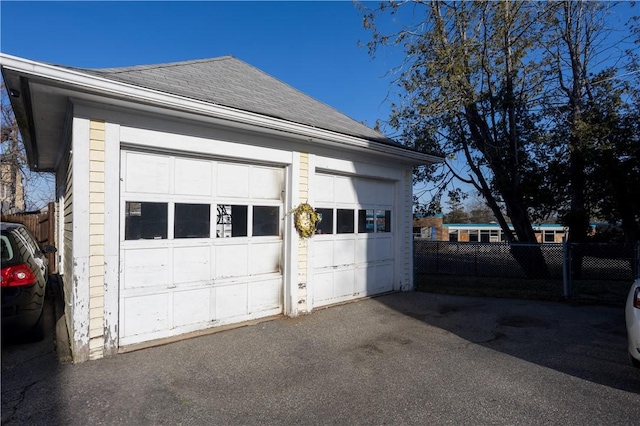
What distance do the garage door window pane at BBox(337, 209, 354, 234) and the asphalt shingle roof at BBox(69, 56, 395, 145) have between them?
1.42 m

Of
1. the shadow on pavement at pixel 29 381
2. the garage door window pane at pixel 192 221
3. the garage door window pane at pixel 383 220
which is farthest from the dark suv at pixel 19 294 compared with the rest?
the garage door window pane at pixel 383 220

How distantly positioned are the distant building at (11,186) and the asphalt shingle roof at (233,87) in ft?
53.7

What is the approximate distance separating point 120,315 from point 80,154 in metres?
1.90

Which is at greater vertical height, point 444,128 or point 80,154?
point 444,128

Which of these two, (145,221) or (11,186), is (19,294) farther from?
(11,186)

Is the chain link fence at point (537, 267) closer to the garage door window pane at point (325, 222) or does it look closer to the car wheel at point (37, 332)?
the garage door window pane at point (325, 222)

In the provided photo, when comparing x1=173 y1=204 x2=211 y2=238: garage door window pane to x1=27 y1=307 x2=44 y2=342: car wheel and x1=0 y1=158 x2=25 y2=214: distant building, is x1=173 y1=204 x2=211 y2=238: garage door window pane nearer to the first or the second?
x1=27 y1=307 x2=44 y2=342: car wheel

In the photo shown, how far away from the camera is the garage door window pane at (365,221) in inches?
286

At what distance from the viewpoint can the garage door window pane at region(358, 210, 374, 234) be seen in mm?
7266

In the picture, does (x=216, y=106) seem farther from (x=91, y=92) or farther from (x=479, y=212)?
(x=479, y=212)

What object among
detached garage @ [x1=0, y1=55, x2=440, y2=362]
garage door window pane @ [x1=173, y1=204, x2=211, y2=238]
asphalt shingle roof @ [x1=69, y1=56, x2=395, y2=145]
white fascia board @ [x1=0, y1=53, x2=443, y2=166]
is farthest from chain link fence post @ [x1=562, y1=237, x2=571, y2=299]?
garage door window pane @ [x1=173, y1=204, x2=211, y2=238]

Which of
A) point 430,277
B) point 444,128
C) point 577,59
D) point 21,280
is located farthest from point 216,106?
→ point 577,59

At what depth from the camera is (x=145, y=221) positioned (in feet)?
15.1

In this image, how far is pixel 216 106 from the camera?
4684mm
